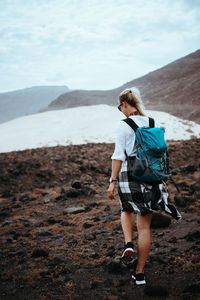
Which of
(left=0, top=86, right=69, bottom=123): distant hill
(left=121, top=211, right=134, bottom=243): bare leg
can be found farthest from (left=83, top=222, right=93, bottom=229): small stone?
(left=0, top=86, right=69, bottom=123): distant hill

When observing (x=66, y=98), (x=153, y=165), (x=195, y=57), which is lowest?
(x=153, y=165)

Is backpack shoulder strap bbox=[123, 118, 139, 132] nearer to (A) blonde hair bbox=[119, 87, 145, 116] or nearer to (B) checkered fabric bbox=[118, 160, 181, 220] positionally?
(A) blonde hair bbox=[119, 87, 145, 116]

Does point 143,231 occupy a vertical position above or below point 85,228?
above

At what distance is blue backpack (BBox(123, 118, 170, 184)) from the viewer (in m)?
2.40

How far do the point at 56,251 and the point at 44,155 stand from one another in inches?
256

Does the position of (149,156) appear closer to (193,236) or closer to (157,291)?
(157,291)

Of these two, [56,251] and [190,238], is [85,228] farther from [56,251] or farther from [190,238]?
[190,238]

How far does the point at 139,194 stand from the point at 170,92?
45643 millimetres

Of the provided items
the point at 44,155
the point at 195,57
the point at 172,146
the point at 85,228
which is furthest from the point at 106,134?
the point at 195,57

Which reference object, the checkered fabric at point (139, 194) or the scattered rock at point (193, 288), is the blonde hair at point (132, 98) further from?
the scattered rock at point (193, 288)

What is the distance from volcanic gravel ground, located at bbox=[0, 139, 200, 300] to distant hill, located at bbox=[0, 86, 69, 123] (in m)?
150

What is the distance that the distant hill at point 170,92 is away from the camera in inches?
1461

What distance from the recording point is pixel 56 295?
256 cm

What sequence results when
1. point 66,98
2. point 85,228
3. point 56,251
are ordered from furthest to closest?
point 66,98
point 85,228
point 56,251
